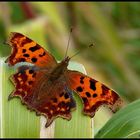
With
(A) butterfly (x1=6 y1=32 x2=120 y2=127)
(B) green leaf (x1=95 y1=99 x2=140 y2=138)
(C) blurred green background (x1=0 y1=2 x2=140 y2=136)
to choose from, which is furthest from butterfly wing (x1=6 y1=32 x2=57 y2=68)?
(C) blurred green background (x1=0 y1=2 x2=140 y2=136)

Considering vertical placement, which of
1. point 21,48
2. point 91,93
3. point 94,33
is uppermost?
point 94,33

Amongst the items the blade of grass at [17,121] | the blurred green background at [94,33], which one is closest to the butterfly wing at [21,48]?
the blade of grass at [17,121]

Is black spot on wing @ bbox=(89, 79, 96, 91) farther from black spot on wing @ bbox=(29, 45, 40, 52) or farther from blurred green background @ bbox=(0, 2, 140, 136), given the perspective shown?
blurred green background @ bbox=(0, 2, 140, 136)

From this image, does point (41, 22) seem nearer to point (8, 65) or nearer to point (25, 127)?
point (8, 65)

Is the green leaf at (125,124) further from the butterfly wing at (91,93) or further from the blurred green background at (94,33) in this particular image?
the blurred green background at (94,33)

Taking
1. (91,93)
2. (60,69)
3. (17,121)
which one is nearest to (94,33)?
(60,69)

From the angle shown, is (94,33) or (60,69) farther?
(94,33)

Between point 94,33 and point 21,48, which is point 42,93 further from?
point 94,33
